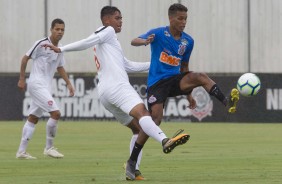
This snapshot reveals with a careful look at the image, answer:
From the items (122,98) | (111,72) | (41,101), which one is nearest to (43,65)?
(41,101)

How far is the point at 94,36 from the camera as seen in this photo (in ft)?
37.1

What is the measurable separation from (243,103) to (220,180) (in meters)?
18.3

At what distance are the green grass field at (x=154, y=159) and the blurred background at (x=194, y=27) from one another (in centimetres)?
1099

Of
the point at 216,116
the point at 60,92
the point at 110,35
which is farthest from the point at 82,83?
the point at 110,35

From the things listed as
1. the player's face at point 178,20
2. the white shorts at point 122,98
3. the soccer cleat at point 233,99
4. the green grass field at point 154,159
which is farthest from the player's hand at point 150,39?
the green grass field at point 154,159

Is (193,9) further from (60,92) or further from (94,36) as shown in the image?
(94,36)

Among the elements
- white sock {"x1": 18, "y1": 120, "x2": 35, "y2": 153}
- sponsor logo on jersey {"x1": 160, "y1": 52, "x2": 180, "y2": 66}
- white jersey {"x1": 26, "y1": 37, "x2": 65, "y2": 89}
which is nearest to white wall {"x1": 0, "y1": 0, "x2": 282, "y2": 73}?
white jersey {"x1": 26, "y1": 37, "x2": 65, "y2": 89}

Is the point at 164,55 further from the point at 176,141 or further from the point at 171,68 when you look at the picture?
the point at 176,141

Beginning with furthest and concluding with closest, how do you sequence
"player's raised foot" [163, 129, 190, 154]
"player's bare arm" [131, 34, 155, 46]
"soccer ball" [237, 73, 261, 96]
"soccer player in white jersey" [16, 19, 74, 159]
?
"soccer player in white jersey" [16, 19, 74, 159], "soccer ball" [237, 73, 261, 96], "player's bare arm" [131, 34, 155, 46], "player's raised foot" [163, 129, 190, 154]

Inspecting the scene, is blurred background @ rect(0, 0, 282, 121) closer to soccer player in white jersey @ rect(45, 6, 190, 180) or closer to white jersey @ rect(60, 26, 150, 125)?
soccer player in white jersey @ rect(45, 6, 190, 180)

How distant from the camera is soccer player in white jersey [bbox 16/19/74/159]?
15664 mm

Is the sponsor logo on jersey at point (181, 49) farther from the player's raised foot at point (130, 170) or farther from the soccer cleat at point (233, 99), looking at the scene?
the player's raised foot at point (130, 170)

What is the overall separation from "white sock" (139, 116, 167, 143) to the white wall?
25.0 m

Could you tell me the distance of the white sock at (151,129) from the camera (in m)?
10.7
